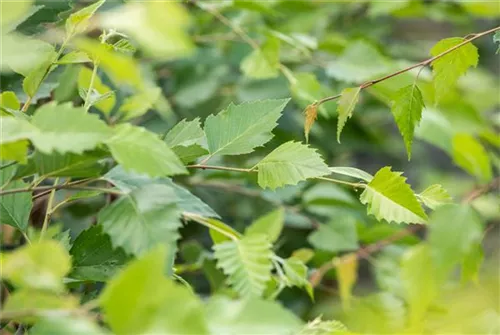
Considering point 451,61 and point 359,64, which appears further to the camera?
point 359,64

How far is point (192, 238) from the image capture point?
0.95 meters

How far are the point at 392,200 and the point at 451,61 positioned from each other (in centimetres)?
12

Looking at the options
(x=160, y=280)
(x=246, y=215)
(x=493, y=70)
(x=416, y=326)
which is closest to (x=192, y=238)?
(x=246, y=215)

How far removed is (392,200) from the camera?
1.44ft

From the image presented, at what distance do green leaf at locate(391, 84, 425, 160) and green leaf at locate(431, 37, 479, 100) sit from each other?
26 mm

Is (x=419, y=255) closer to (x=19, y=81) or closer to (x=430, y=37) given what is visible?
(x=19, y=81)

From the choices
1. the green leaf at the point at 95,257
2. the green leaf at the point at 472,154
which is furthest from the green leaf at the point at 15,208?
the green leaf at the point at 472,154

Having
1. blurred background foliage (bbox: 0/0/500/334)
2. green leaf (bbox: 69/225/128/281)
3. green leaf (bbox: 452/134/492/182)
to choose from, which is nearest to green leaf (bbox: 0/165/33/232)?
green leaf (bbox: 69/225/128/281)

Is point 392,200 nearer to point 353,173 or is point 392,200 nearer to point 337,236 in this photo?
point 353,173

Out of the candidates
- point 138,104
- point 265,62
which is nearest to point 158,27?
point 138,104

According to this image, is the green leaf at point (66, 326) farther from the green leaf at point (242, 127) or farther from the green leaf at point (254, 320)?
the green leaf at point (242, 127)

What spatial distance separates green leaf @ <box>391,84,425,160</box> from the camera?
18.7 inches

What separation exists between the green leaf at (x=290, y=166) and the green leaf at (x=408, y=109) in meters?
0.07

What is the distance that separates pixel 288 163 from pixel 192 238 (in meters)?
0.52
